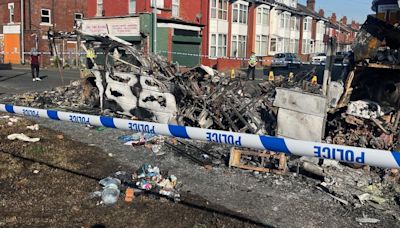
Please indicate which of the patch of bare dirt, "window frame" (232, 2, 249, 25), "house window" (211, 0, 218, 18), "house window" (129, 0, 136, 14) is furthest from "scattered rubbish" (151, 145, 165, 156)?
"window frame" (232, 2, 249, 25)

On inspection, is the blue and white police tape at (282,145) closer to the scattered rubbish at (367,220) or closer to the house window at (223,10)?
the scattered rubbish at (367,220)

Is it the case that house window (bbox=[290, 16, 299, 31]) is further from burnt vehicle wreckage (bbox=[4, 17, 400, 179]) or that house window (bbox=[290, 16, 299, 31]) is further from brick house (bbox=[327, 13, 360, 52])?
burnt vehicle wreckage (bbox=[4, 17, 400, 179])

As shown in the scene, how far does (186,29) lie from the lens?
26.8 m

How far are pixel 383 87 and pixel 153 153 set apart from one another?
223 inches

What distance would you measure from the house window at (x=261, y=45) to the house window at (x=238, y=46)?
241 cm

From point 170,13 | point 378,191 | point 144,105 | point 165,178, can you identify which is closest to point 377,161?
point 378,191

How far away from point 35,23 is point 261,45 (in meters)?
21.5

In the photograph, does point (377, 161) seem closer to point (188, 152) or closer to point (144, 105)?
point (188, 152)

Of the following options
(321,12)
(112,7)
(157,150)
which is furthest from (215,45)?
(321,12)

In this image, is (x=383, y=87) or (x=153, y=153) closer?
(x=153, y=153)

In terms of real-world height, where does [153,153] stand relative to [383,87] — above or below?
below

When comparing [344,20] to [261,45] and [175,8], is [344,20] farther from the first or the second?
[175,8]

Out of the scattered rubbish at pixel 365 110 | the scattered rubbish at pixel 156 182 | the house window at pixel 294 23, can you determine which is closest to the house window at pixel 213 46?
the house window at pixel 294 23

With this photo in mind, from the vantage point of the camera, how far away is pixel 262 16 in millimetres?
37250
